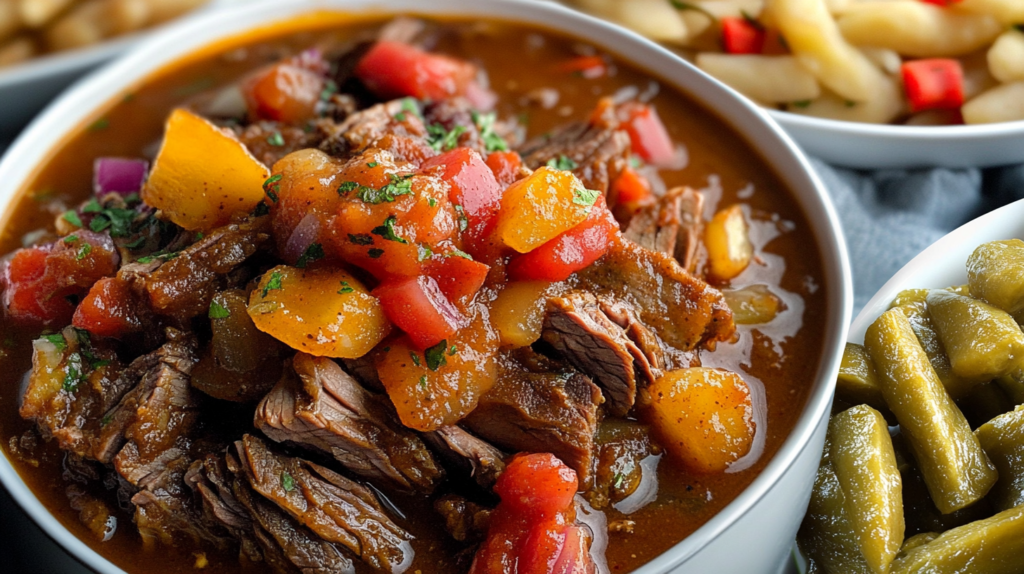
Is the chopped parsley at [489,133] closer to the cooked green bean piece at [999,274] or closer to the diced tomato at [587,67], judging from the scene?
the diced tomato at [587,67]

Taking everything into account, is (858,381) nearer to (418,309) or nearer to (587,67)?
(418,309)

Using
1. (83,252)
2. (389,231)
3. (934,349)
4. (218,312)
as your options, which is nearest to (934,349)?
(934,349)

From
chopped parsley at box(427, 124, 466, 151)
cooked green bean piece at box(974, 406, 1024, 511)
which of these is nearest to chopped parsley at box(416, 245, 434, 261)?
chopped parsley at box(427, 124, 466, 151)

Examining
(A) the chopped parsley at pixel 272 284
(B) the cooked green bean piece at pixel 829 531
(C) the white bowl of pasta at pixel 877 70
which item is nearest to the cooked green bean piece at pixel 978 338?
(B) the cooked green bean piece at pixel 829 531

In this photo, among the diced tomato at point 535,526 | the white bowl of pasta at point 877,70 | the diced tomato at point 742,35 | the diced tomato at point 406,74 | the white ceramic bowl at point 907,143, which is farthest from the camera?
the diced tomato at point 742,35

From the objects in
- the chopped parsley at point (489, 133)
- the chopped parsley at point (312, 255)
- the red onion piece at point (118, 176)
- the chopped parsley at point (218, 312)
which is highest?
the red onion piece at point (118, 176)

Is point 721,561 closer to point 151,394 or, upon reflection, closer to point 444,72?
point 151,394

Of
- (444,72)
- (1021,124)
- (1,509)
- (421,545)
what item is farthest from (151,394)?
(1021,124)
